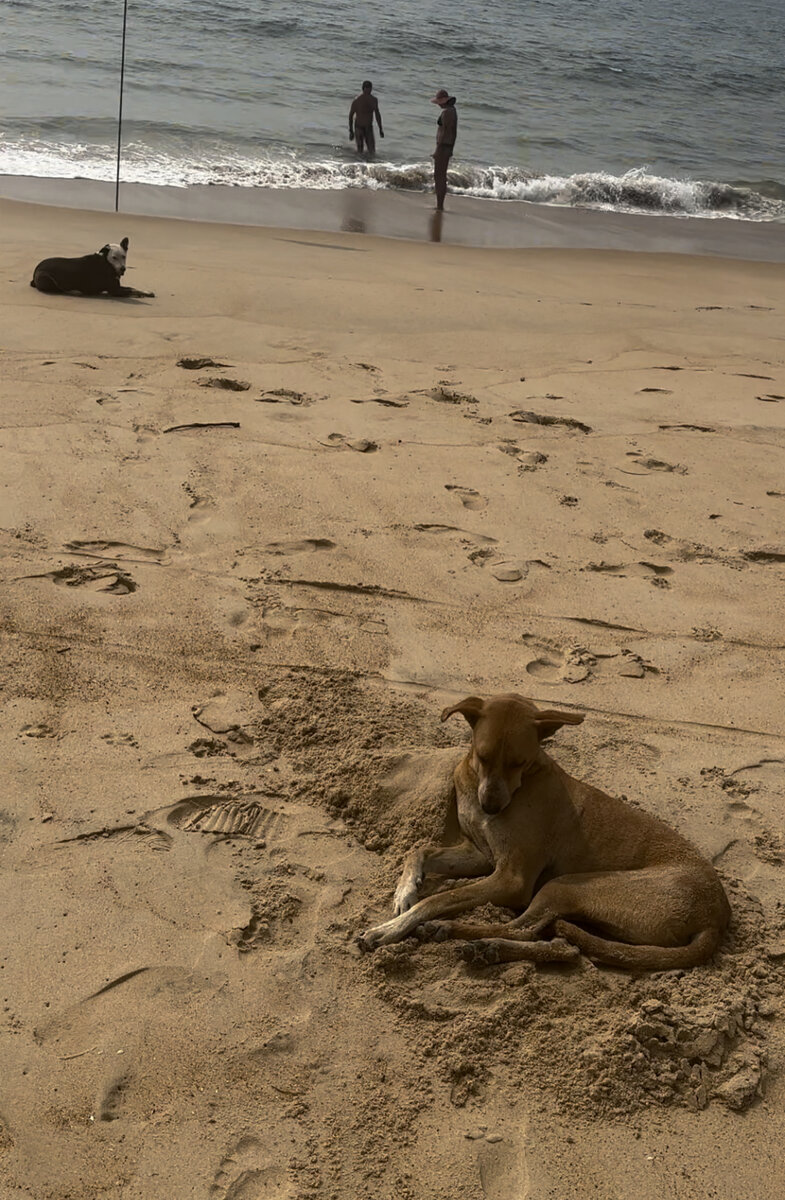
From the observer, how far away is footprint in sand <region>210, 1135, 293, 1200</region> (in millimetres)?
2736

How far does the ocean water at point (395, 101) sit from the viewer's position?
19.0m

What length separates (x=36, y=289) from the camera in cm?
966

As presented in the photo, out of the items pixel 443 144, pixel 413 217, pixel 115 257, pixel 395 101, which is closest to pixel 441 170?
pixel 443 144

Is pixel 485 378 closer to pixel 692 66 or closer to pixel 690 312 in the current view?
pixel 690 312

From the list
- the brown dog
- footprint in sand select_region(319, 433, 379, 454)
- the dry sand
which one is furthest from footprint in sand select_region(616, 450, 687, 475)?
the brown dog

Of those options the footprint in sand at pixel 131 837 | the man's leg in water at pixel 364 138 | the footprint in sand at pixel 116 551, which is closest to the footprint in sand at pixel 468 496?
the footprint in sand at pixel 116 551

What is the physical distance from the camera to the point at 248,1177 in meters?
2.78

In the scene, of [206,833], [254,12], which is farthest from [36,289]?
[254,12]

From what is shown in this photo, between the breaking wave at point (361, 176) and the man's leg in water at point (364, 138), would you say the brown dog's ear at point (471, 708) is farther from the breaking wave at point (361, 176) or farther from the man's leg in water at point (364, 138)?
the man's leg in water at point (364, 138)

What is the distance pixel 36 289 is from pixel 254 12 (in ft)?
82.1

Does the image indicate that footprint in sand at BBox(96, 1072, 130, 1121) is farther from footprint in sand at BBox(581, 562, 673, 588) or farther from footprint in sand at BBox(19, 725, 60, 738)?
footprint in sand at BBox(581, 562, 673, 588)

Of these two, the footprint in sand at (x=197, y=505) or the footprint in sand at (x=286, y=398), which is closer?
the footprint in sand at (x=197, y=505)

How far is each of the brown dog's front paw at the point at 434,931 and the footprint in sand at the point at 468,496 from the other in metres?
3.30

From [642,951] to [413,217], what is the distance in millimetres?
14527
